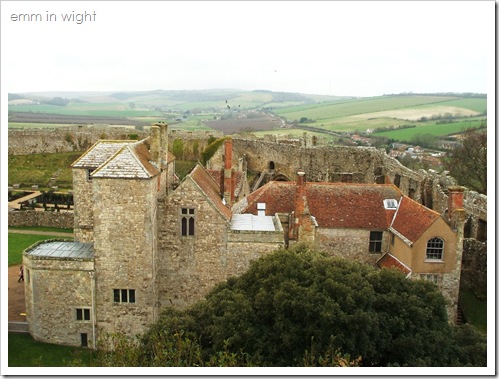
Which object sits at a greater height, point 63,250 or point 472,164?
point 472,164

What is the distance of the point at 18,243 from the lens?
1203 inches

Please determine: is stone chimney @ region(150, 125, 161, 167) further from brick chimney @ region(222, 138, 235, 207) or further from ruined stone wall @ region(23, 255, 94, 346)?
ruined stone wall @ region(23, 255, 94, 346)

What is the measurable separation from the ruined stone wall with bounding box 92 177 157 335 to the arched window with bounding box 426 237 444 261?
11.7 m

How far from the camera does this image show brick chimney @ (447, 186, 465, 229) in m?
20.5

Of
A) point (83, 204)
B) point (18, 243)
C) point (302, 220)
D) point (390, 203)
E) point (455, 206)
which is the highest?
point (83, 204)

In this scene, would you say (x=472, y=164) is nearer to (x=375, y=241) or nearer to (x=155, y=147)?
(x=375, y=241)

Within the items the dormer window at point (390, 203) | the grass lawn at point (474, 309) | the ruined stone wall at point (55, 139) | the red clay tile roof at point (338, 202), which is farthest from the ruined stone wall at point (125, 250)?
the ruined stone wall at point (55, 139)

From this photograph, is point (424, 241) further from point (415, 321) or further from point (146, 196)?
point (146, 196)

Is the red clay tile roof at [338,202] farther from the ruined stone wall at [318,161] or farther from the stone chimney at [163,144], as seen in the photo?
the ruined stone wall at [318,161]

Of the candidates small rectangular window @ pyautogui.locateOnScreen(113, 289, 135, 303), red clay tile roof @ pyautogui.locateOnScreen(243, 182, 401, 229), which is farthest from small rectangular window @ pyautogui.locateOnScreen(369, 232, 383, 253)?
small rectangular window @ pyautogui.locateOnScreen(113, 289, 135, 303)

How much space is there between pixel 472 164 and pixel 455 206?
16.7 m

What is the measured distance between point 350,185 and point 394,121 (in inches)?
2184

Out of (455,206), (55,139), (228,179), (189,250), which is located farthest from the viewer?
(55,139)

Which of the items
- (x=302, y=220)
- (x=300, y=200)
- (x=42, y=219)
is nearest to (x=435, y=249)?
(x=302, y=220)
